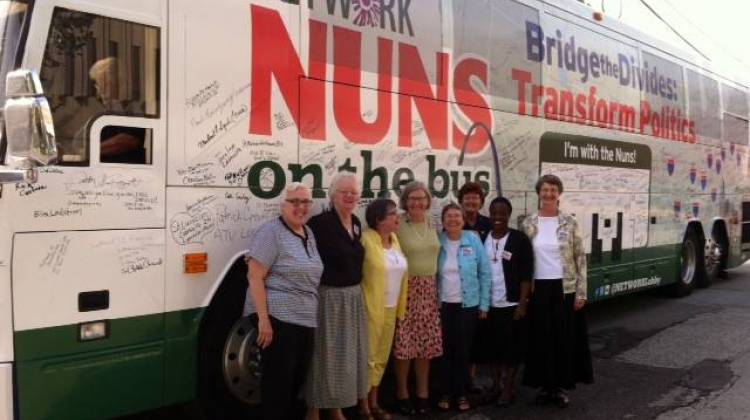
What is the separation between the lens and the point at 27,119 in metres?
3.17

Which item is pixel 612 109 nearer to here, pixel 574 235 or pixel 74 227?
pixel 574 235

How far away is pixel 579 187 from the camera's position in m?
8.18

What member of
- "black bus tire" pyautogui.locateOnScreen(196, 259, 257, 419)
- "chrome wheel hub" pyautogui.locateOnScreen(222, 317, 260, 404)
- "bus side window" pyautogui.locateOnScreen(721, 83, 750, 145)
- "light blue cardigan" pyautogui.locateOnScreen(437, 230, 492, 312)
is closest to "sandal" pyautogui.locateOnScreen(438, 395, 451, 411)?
"light blue cardigan" pyautogui.locateOnScreen(437, 230, 492, 312)

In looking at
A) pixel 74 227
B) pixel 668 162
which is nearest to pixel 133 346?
pixel 74 227

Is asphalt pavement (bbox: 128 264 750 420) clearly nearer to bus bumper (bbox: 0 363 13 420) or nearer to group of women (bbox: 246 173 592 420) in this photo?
group of women (bbox: 246 173 592 420)

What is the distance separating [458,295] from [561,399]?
1.16m

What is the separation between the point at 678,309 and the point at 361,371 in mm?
6816

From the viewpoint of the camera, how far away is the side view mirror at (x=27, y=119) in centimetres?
316

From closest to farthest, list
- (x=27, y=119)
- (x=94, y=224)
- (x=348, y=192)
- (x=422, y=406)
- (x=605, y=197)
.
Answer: (x=27, y=119) → (x=94, y=224) → (x=348, y=192) → (x=422, y=406) → (x=605, y=197)

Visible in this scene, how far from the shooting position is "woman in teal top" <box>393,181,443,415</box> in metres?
5.41

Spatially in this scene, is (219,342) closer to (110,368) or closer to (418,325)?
(110,368)
